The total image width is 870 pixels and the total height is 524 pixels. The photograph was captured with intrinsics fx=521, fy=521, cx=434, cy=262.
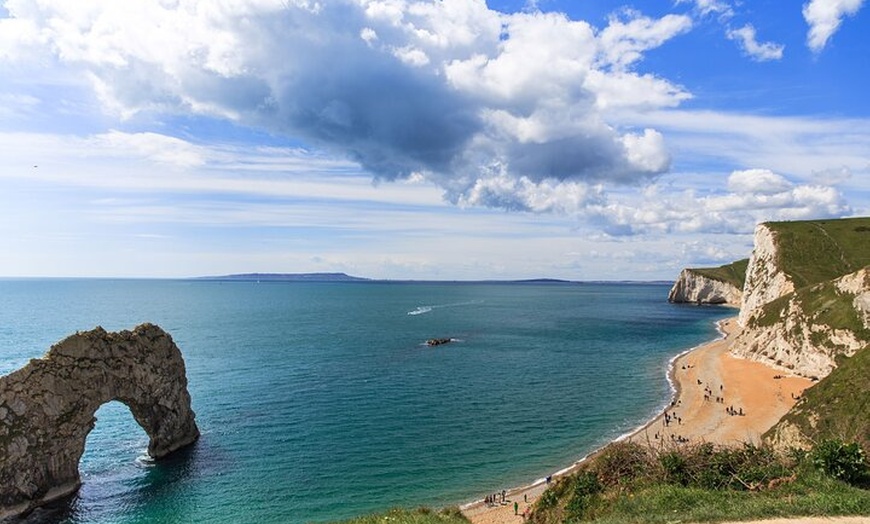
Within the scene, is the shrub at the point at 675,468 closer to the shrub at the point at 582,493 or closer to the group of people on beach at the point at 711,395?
the shrub at the point at 582,493

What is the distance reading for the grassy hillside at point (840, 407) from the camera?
3859 cm

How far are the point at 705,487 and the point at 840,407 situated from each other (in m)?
27.3

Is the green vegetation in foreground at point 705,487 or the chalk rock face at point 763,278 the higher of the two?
the chalk rock face at point 763,278

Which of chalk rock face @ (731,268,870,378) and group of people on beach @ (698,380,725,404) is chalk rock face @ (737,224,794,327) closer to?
chalk rock face @ (731,268,870,378)

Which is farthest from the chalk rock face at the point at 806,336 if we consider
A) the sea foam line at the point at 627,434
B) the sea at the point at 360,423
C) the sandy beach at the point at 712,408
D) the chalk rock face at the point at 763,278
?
Answer: the chalk rock face at the point at 763,278

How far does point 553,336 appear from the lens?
134625mm

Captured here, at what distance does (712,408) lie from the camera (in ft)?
223

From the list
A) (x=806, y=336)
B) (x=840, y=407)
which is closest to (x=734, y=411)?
(x=840, y=407)

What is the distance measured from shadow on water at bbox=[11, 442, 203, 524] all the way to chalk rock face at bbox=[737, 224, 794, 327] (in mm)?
123015

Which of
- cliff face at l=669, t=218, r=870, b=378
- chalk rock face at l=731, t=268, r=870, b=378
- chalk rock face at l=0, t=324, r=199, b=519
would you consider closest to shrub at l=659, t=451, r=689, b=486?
cliff face at l=669, t=218, r=870, b=378

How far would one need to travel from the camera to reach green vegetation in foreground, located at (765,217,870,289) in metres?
118

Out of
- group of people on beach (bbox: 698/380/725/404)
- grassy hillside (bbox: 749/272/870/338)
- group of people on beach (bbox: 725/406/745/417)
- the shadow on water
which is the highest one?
grassy hillside (bbox: 749/272/870/338)

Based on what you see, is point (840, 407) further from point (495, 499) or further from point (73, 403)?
point (73, 403)

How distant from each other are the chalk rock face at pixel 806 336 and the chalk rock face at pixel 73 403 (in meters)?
87.3
